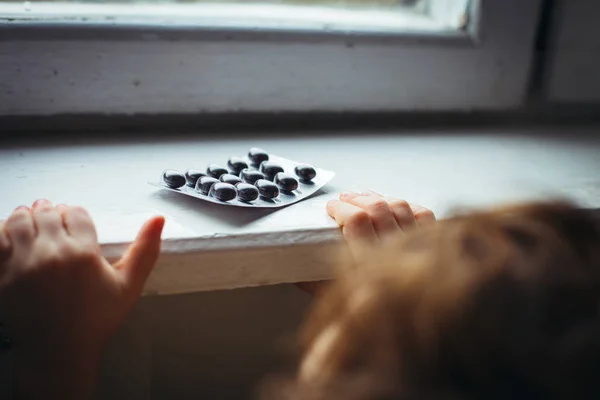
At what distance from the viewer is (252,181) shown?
574 mm

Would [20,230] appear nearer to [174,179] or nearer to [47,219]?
[47,219]

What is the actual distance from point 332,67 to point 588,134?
33 centimetres

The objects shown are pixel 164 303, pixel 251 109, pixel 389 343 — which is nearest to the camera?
pixel 389 343

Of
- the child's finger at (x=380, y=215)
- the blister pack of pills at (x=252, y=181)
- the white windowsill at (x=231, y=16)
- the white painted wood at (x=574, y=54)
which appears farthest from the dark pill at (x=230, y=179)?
the white painted wood at (x=574, y=54)

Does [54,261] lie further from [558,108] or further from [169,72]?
[558,108]

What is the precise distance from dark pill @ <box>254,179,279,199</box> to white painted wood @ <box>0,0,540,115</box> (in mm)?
207

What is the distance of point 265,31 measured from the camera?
72 cm

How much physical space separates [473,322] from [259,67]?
0.46 m

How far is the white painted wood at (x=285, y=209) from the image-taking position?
1.67ft

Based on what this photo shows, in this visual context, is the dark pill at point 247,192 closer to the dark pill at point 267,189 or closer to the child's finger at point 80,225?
the dark pill at point 267,189

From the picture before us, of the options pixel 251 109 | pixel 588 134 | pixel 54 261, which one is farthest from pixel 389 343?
pixel 588 134

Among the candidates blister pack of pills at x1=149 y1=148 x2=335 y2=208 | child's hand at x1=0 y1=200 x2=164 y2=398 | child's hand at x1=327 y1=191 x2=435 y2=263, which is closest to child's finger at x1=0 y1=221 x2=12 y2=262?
child's hand at x1=0 y1=200 x2=164 y2=398

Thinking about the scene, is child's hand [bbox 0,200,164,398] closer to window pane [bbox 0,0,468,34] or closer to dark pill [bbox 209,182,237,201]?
dark pill [bbox 209,182,237,201]

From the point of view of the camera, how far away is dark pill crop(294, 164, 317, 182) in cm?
60
